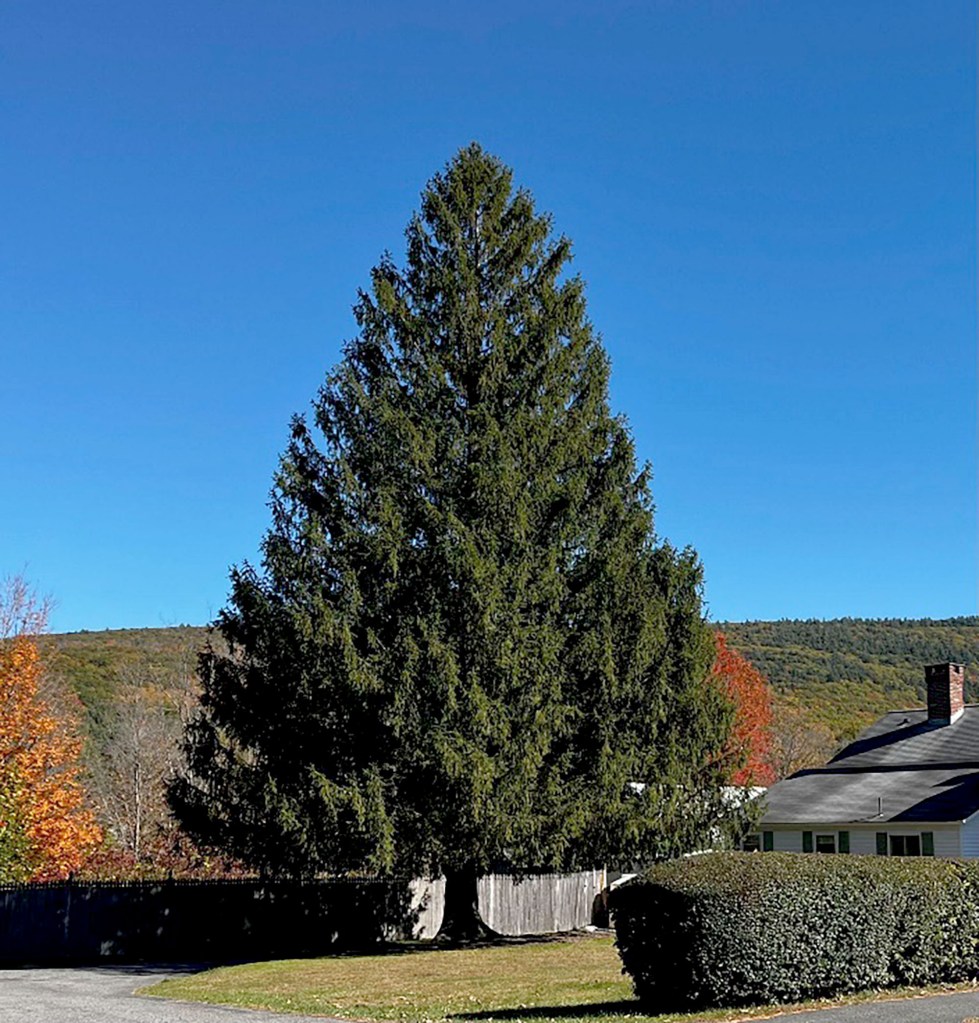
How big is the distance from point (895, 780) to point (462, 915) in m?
18.1

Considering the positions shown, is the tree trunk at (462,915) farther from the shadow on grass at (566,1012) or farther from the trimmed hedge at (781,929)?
the trimmed hedge at (781,929)

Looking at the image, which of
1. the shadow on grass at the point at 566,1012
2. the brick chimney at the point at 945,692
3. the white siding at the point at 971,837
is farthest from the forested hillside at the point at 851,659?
the shadow on grass at the point at 566,1012

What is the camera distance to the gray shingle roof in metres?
36.0

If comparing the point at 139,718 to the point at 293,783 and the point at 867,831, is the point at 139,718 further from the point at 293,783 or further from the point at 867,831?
the point at 867,831

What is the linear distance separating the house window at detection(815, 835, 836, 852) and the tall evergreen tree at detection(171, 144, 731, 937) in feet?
39.5

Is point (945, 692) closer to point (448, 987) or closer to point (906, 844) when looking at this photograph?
point (906, 844)

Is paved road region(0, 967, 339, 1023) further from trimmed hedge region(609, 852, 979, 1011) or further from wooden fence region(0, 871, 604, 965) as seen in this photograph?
trimmed hedge region(609, 852, 979, 1011)

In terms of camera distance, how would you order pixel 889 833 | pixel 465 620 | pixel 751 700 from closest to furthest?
pixel 465 620, pixel 889 833, pixel 751 700

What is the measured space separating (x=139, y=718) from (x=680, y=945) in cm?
3326

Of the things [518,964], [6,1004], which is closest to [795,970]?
[518,964]

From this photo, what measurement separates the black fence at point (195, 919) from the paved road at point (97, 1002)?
1.83m

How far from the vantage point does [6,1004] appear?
55.6 ft

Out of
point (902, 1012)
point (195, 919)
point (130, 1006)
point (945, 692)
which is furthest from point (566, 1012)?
point (945, 692)

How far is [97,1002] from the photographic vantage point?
1741 cm
